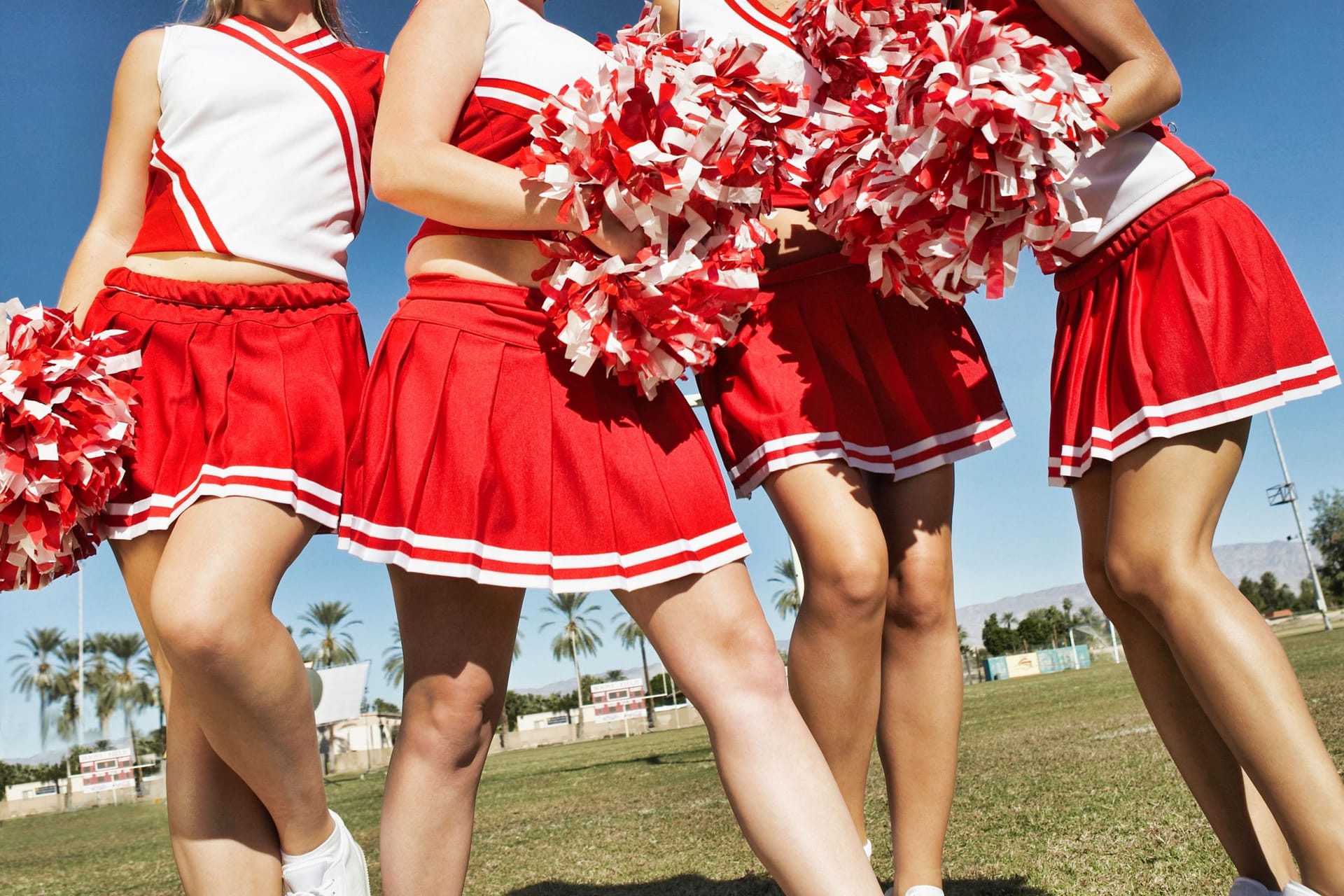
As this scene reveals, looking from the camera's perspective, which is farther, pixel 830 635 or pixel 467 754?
pixel 830 635

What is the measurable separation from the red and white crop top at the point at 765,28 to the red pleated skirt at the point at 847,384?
0.21 meters

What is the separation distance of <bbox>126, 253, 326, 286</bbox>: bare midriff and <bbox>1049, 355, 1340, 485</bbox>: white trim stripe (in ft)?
6.69

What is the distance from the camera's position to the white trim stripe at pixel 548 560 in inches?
79.5

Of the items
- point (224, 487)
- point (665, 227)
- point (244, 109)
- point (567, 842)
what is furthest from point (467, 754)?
point (567, 842)

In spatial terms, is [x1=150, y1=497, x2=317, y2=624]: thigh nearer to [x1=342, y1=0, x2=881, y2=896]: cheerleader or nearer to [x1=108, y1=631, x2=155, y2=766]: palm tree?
[x1=342, y1=0, x2=881, y2=896]: cheerleader

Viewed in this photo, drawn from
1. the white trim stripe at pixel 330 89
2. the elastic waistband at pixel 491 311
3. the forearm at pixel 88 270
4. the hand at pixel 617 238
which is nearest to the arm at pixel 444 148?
the hand at pixel 617 238

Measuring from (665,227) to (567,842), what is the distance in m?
5.93

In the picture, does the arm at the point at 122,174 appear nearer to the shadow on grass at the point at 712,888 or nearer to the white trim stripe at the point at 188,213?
the white trim stripe at the point at 188,213

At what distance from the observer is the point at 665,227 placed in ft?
6.59

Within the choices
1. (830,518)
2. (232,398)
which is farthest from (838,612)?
(232,398)

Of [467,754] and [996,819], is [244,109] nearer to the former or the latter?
[467,754]

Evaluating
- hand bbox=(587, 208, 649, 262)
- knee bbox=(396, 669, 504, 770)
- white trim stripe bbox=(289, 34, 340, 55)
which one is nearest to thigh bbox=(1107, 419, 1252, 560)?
hand bbox=(587, 208, 649, 262)

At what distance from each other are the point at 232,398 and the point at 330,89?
2.83 ft

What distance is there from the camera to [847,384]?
8.55ft
